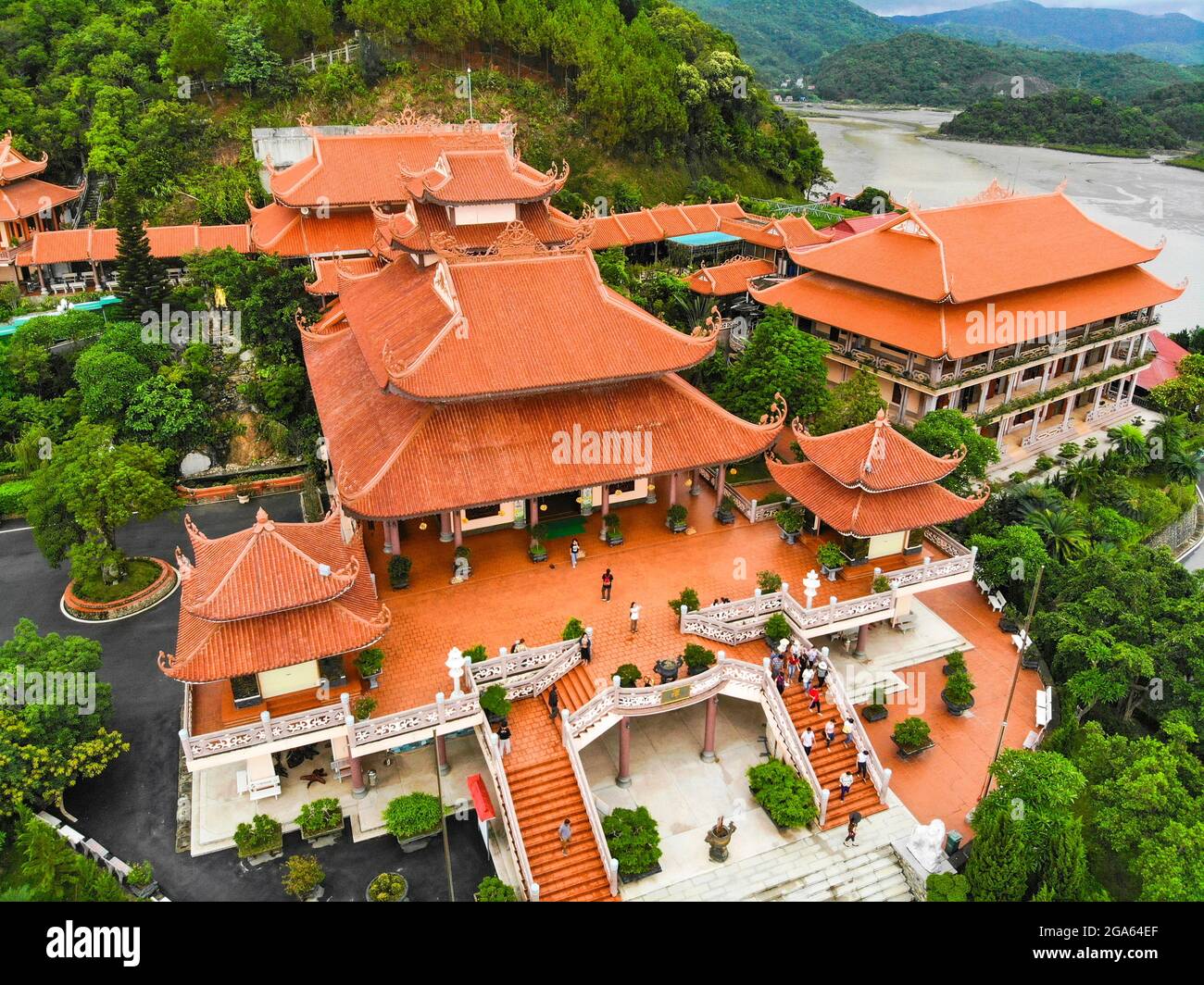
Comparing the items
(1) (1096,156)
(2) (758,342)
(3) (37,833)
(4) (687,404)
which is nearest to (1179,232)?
(1) (1096,156)

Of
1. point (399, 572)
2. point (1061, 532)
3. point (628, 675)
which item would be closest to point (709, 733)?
point (628, 675)

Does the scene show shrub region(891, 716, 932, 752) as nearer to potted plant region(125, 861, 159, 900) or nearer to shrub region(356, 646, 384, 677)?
shrub region(356, 646, 384, 677)

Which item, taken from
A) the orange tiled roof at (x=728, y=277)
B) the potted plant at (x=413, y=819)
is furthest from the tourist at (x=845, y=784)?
the orange tiled roof at (x=728, y=277)

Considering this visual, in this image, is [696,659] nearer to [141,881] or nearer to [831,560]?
[831,560]

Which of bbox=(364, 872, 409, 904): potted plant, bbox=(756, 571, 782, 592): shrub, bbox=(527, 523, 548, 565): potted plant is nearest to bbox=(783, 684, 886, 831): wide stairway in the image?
bbox=(756, 571, 782, 592): shrub

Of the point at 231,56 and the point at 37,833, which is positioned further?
the point at 231,56
